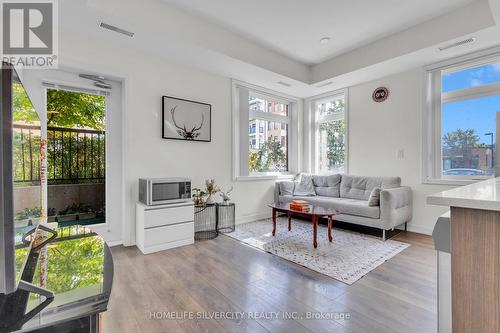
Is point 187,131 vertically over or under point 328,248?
over

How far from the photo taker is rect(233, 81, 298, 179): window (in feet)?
14.1

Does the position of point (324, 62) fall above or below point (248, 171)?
above

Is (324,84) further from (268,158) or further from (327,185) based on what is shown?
(327,185)

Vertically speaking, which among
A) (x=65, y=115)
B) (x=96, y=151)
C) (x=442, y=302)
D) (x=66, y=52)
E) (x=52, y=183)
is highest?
(x=66, y=52)

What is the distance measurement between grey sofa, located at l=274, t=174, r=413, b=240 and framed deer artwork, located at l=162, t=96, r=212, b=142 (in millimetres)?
1834

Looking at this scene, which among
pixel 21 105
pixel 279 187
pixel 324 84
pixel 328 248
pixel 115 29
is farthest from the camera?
pixel 279 187

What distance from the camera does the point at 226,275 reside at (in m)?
2.24

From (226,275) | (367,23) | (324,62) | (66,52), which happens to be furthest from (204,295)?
(324,62)

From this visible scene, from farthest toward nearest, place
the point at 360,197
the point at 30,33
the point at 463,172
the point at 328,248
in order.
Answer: the point at 360,197, the point at 463,172, the point at 328,248, the point at 30,33

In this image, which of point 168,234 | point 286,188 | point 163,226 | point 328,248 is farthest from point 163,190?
point 286,188

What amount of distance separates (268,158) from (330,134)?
4.68ft

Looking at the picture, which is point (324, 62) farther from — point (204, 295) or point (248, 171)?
point (204, 295)

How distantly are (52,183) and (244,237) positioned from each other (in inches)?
98.2

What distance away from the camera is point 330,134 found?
5.05m
